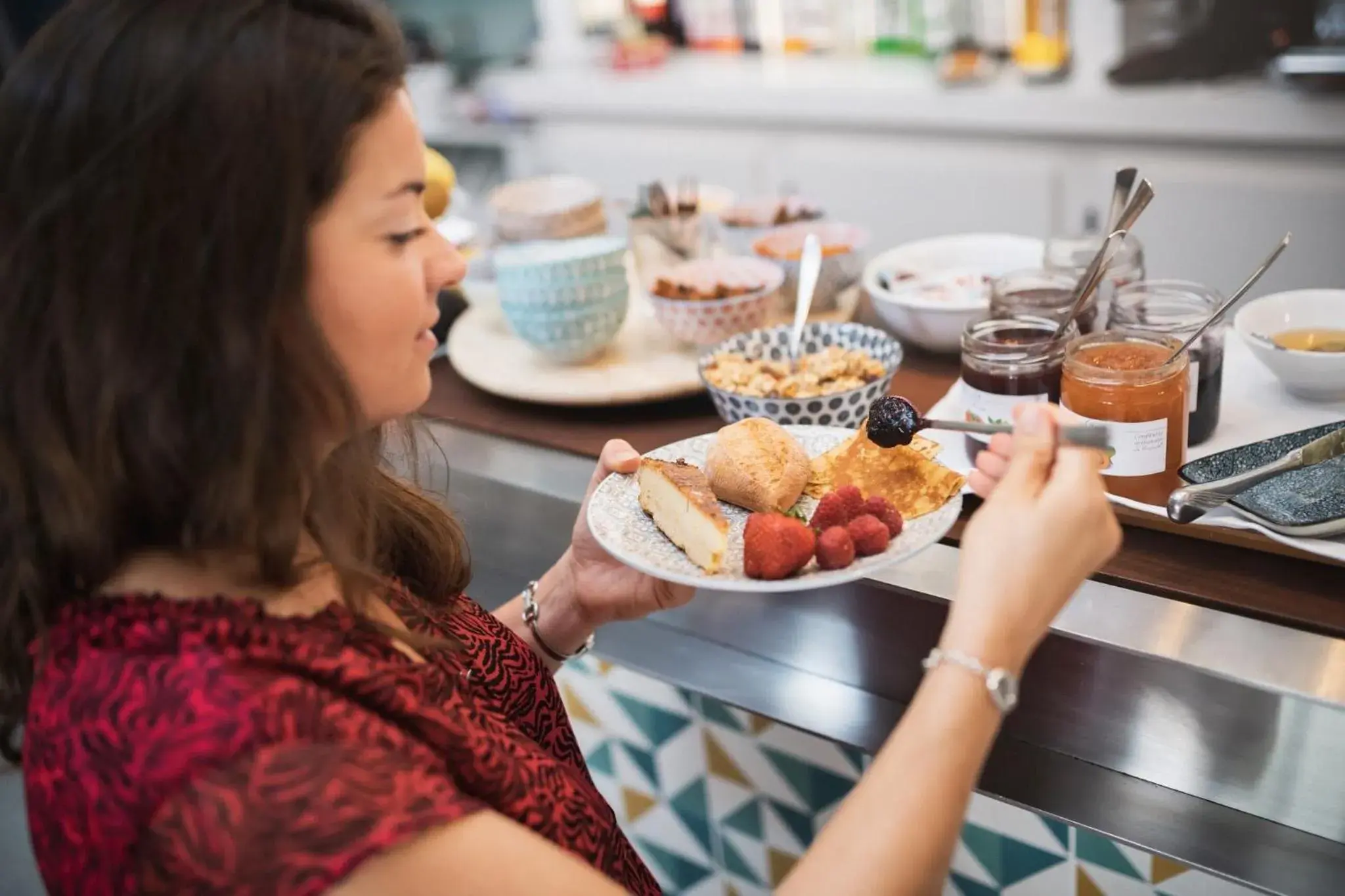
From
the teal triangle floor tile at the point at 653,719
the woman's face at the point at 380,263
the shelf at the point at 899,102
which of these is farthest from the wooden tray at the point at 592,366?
the shelf at the point at 899,102

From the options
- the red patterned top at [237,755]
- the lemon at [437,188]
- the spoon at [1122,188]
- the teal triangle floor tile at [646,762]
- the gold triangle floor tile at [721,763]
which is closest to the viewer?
the red patterned top at [237,755]

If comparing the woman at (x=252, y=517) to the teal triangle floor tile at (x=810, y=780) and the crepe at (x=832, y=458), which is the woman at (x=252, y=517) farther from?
the teal triangle floor tile at (x=810, y=780)

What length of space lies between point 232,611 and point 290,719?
0.11 metres

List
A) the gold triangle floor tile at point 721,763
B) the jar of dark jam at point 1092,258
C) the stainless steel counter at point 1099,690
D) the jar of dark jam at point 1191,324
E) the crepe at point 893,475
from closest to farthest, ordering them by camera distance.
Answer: the stainless steel counter at point 1099,690 → the crepe at point 893,475 → the jar of dark jam at point 1191,324 → the jar of dark jam at point 1092,258 → the gold triangle floor tile at point 721,763

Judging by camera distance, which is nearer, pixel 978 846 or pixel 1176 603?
pixel 1176 603

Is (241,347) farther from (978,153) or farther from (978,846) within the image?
(978,153)

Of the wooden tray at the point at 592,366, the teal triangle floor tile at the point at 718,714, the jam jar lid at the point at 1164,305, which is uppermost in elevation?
the jam jar lid at the point at 1164,305

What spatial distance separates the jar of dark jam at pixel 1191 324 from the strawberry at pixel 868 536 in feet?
1.22

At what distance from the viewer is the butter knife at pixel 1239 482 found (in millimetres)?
983

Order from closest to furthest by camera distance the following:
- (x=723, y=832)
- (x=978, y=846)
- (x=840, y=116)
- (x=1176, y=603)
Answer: (x=1176, y=603)
(x=978, y=846)
(x=723, y=832)
(x=840, y=116)

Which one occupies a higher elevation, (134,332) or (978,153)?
(134,332)

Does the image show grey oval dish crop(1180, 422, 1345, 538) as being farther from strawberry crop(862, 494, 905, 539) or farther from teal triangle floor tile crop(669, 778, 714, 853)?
teal triangle floor tile crop(669, 778, 714, 853)

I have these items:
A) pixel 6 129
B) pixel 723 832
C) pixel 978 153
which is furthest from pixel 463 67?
pixel 6 129

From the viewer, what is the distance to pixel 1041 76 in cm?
319
